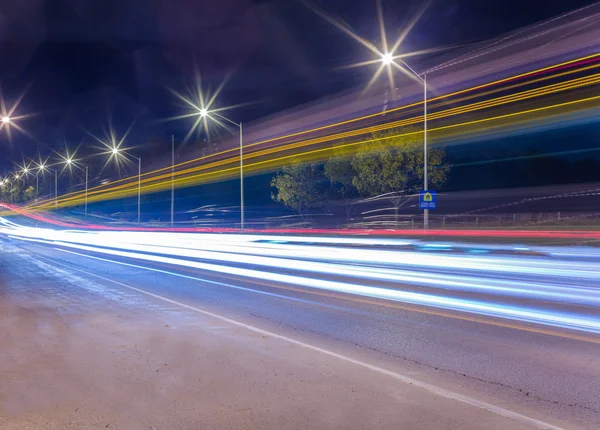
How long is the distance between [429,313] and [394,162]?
91.9 ft

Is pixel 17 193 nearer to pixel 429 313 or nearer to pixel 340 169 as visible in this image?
pixel 340 169

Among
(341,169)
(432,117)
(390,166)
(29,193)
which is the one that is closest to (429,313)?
(432,117)

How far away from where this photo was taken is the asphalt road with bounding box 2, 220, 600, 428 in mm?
5395

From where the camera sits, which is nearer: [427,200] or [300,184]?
[427,200]

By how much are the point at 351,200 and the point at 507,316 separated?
125 feet

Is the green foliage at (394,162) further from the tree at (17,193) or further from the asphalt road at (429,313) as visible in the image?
the tree at (17,193)

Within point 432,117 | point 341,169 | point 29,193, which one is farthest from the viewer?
point 29,193

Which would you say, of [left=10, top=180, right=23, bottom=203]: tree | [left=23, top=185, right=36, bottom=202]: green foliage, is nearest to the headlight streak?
[left=23, top=185, right=36, bottom=202]: green foliage

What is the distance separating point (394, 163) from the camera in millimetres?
37094

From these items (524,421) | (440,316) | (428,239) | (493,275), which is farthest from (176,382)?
(428,239)

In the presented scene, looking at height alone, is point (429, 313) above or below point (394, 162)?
below

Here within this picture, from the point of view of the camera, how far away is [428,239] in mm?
26766

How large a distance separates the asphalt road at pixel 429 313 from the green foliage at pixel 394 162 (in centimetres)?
1699

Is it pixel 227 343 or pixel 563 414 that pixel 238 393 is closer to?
pixel 227 343
